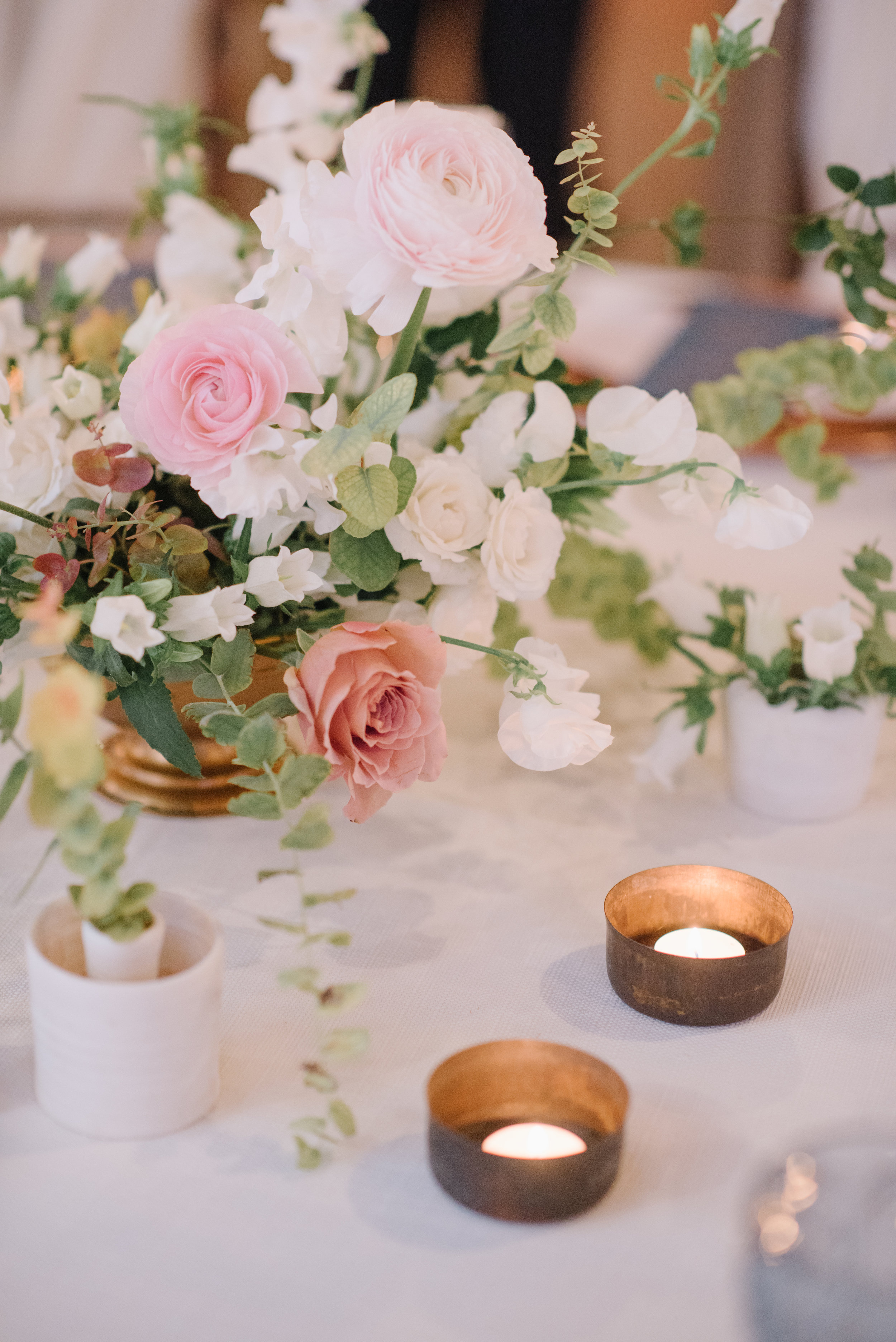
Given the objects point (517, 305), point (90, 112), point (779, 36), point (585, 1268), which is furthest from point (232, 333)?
point (779, 36)

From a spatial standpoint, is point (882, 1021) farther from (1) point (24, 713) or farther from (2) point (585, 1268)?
(1) point (24, 713)

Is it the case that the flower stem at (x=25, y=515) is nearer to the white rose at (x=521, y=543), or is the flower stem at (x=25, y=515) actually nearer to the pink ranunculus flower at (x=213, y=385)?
the pink ranunculus flower at (x=213, y=385)

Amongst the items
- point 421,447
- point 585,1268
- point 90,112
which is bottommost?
point 585,1268

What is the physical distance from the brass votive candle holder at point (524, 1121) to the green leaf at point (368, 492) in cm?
25

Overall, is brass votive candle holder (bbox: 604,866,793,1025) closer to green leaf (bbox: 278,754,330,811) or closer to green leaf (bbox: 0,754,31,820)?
green leaf (bbox: 278,754,330,811)

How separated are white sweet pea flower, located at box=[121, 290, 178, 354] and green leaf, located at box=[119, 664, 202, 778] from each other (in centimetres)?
22

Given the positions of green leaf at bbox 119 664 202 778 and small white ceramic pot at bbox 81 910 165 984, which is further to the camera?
green leaf at bbox 119 664 202 778

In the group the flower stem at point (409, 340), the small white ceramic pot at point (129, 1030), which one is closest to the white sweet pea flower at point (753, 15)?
the flower stem at point (409, 340)

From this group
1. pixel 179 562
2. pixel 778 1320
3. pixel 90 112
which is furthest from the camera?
pixel 90 112

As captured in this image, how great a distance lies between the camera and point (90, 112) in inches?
105

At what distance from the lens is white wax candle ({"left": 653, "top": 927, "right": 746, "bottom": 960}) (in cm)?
59

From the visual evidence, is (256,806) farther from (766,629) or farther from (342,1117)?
(766,629)

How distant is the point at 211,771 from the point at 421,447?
0.88ft

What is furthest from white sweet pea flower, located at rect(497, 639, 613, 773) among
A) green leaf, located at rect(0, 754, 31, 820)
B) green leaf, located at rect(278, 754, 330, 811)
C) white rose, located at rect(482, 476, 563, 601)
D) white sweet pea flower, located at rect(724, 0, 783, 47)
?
white sweet pea flower, located at rect(724, 0, 783, 47)
